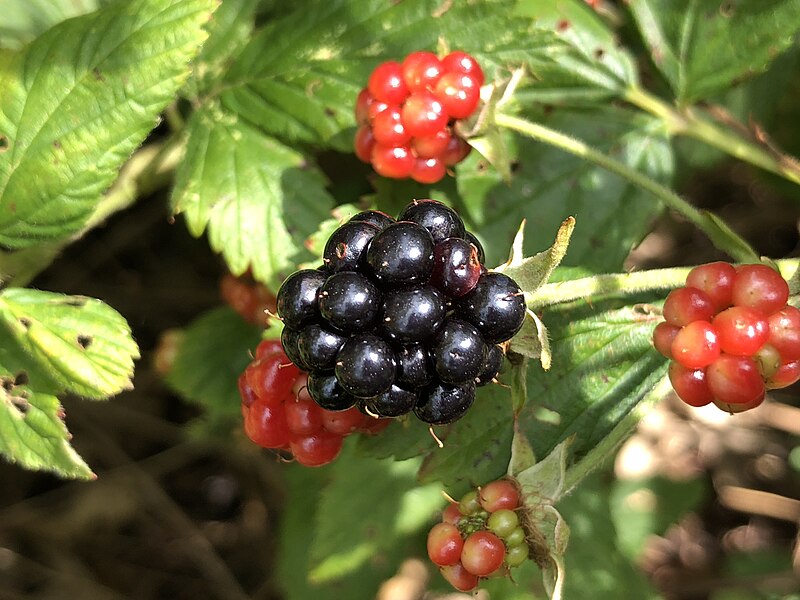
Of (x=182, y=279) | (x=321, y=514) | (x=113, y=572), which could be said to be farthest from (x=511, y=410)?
(x=113, y=572)

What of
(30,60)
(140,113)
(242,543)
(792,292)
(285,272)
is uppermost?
(30,60)

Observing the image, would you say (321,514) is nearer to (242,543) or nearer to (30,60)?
(242,543)

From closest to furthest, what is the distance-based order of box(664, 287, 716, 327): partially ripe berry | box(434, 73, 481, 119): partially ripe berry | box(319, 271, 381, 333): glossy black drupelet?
box(319, 271, 381, 333): glossy black drupelet < box(664, 287, 716, 327): partially ripe berry < box(434, 73, 481, 119): partially ripe berry

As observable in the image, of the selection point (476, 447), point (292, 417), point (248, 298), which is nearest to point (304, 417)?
point (292, 417)

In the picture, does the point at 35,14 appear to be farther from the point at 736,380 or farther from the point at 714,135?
the point at 736,380

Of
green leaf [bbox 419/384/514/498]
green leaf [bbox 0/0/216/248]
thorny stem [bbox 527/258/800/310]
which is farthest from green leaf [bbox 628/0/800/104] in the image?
green leaf [bbox 0/0/216/248]

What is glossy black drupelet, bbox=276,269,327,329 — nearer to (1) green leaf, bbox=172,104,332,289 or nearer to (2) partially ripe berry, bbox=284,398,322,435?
(2) partially ripe berry, bbox=284,398,322,435

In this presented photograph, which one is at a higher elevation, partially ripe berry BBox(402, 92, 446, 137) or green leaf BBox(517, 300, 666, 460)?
partially ripe berry BBox(402, 92, 446, 137)
